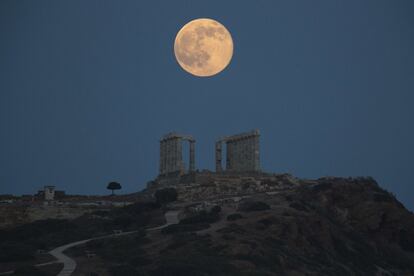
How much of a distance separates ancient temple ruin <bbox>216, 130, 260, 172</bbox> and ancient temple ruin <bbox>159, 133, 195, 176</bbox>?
524 cm

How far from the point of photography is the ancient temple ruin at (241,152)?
11525cm

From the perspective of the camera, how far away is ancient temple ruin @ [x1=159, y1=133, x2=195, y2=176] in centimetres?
11662

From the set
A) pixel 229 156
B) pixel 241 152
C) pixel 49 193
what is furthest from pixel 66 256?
pixel 229 156

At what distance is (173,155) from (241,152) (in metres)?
12.3

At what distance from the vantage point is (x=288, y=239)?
64875mm

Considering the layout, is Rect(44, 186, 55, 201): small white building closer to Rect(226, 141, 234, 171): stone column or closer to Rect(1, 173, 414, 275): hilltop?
Rect(1, 173, 414, 275): hilltop

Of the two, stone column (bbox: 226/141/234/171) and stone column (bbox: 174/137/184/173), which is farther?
stone column (bbox: 226/141/234/171)

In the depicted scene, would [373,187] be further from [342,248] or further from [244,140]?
[244,140]

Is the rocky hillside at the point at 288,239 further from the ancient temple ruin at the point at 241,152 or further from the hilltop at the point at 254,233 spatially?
the ancient temple ruin at the point at 241,152

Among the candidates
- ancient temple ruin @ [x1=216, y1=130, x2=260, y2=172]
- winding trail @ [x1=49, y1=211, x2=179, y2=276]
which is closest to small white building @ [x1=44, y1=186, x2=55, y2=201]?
winding trail @ [x1=49, y1=211, x2=179, y2=276]

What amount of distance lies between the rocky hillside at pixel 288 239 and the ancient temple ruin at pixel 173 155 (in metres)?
29.2

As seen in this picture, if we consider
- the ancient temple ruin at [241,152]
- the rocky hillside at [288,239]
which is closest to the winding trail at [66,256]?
the rocky hillside at [288,239]

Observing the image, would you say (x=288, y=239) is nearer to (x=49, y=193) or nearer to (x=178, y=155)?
(x=49, y=193)

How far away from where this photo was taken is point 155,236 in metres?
65.1
